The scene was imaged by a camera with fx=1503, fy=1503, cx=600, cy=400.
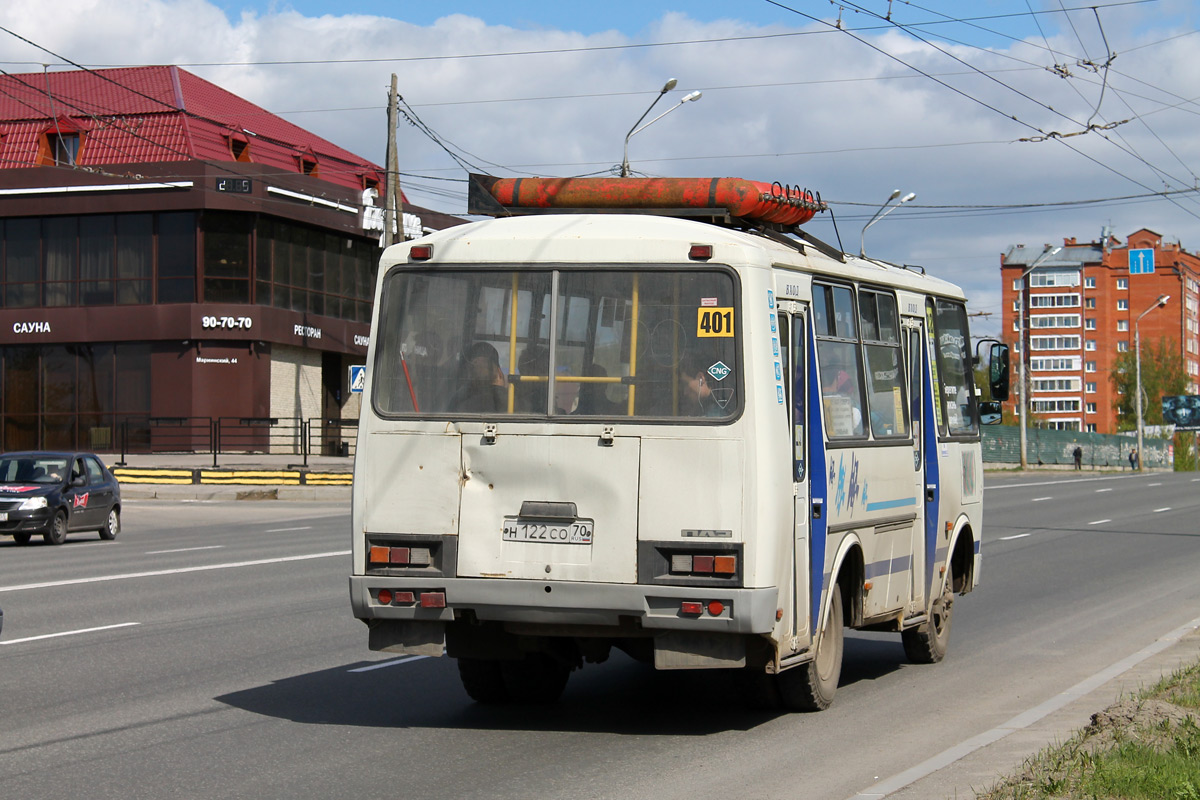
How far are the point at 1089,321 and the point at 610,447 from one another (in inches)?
6116

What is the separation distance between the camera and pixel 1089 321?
15438cm

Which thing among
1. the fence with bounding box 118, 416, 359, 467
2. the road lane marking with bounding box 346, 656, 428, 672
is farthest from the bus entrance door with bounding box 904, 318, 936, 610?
the fence with bounding box 118, 416, 359, 467

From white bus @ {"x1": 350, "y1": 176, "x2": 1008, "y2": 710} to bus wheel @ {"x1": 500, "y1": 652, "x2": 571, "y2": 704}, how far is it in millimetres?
151

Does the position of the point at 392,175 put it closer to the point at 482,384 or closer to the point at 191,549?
the point at 191,549

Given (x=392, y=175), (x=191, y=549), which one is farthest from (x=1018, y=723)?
(x=392, y=175)

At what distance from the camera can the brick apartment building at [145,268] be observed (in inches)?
1807

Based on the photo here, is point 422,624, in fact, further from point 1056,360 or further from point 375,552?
point 1056,360

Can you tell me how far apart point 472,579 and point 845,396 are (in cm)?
257

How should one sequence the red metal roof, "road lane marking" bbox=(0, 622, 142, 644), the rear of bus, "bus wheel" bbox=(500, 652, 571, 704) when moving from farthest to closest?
the red metal roof → "road lane marking" bbox=(0, 622, 142, 644) → "bus wheel" bbox=(500, 652, 571, 704) → the rear of bus

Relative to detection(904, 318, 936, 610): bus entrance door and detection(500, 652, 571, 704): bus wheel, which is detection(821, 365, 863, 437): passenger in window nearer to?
detection(904, 318, 936, 610): bus entrance door

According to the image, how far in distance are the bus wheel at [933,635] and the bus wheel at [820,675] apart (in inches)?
80.2

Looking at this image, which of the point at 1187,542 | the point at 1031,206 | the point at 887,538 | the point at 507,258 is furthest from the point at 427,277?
the point at 1031,206

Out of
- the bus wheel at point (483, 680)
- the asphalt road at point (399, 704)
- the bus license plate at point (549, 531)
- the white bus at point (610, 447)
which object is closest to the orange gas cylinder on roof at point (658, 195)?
the white bus at point (610, 447)

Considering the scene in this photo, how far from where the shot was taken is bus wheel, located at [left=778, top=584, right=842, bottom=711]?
836cm
